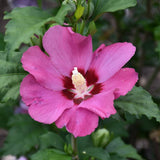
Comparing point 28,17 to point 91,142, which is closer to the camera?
point 28,17

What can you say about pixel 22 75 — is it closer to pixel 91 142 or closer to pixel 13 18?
pixel 13 18

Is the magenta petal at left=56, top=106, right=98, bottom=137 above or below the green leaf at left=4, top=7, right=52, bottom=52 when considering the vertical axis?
below

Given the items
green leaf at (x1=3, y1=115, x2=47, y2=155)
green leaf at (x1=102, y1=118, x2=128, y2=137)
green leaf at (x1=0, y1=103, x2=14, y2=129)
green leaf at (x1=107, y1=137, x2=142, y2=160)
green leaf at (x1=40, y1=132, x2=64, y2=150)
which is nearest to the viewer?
green leaf at (x1=40, y1=132, x2=64, y2=150)

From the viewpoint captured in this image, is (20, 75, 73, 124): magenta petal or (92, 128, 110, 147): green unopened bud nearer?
(20, 75, 73, 124): magenta petal

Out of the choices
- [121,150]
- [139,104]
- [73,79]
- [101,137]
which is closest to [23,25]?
[73,79]

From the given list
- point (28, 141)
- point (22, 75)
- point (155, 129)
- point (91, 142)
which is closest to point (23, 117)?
point (28, 141)

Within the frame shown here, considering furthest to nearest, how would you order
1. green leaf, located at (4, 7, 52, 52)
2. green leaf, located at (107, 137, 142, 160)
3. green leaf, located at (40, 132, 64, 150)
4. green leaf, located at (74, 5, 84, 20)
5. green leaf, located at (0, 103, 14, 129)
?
green leaf, located at (0, 103, 14, 129)
green leaf, located at (107, 137, 142, 160)
green leaf, located at (40, 132, 64, 150)
green leaf, located at (74, 5, 84, 20)
green leaf, located at (4, 7, 52, 52)

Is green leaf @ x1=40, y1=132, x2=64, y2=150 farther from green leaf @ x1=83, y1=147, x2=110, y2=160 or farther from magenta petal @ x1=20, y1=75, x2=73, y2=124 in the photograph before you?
magenta petal @ x1=20, y1=75, x2=73, y2=124

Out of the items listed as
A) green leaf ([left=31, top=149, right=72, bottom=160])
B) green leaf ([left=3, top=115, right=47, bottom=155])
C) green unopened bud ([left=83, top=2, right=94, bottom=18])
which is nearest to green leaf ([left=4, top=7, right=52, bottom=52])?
green unopened bud ([left=83, top=2, right=94, bottom=18])

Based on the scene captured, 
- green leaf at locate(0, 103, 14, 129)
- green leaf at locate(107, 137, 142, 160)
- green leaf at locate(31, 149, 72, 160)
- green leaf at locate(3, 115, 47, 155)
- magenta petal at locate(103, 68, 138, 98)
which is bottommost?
green leaf at locate(0, 103, 14, 129)
